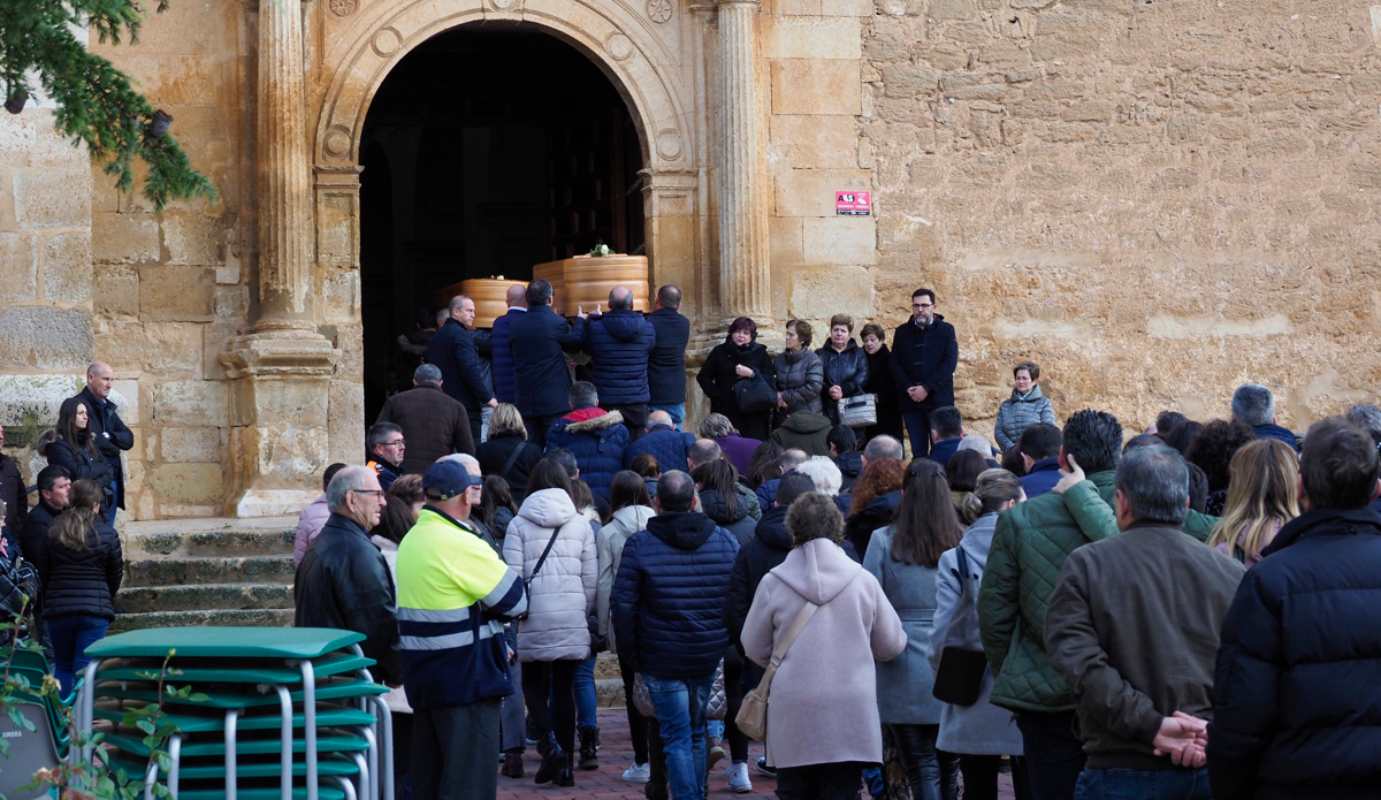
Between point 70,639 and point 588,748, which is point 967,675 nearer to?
point 588,748

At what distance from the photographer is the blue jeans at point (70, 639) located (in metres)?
10.4

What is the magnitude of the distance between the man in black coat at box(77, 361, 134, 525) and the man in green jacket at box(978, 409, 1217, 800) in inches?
276

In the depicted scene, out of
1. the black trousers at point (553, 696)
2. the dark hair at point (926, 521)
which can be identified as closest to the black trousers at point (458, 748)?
the dark hair at point (926, 521)

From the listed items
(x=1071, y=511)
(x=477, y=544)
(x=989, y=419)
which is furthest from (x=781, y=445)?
(x=1071, y=511)

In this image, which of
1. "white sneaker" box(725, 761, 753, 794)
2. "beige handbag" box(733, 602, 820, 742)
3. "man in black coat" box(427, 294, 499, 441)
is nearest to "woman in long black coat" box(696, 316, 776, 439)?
"man in black coat" box(427, 294, 499, 441)

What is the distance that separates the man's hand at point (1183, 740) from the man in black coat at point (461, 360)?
8083 mm

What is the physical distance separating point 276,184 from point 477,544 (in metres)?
7.06

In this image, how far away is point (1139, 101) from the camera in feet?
51.5

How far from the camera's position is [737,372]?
530 inches

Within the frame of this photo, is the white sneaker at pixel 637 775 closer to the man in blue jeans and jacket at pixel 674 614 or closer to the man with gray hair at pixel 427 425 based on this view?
the man in blue jeans and jacket at pixel 674 614

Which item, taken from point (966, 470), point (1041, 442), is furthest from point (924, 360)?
point (1041, 442)

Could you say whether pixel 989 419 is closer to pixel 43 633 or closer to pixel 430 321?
pixel 430 321

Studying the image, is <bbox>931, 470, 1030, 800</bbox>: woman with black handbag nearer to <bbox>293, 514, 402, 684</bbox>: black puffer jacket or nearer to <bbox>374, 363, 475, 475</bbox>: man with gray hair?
<bbox>293, 514, 402, 684</bbox>: black puffer jacket

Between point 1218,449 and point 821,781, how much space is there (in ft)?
6.88
